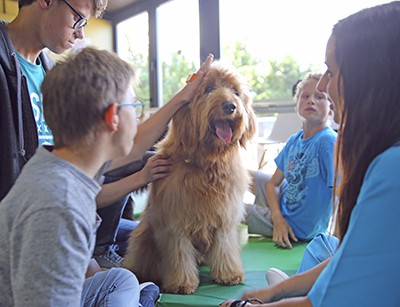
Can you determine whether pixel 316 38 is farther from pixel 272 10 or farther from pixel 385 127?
pixel 385 127

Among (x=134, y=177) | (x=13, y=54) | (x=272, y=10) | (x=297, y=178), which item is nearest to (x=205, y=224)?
(x=134, y=177)

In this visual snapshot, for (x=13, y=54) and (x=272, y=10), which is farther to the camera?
(x=272, y=10)

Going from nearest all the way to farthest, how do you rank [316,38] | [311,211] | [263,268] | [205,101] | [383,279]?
[383,279]
[205,101]
[263,268]
[311,211]
[316,38]

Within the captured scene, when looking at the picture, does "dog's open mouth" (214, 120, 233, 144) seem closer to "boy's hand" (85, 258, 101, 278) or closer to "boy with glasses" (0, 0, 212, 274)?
"boy with glasses" (0, 0, 212, 274)

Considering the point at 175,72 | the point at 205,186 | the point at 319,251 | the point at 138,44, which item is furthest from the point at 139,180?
the point at 138,44

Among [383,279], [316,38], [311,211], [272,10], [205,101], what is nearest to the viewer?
[383,279]

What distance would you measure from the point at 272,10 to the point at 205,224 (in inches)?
131

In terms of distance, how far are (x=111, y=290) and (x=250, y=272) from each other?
0.91 metres

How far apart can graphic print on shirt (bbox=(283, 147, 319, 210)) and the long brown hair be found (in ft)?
4.82

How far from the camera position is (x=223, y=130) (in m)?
1.94

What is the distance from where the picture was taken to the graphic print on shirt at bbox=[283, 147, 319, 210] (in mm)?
2541

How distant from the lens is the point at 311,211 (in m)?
2.59

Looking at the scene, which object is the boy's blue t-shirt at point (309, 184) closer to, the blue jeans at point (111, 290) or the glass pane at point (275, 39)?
the blue jeans at point (111, 290)

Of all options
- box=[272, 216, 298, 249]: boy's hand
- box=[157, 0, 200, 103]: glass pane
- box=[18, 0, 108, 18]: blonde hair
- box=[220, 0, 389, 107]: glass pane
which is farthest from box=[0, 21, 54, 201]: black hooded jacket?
box=[157, 0, 200, 103]: glass pane
